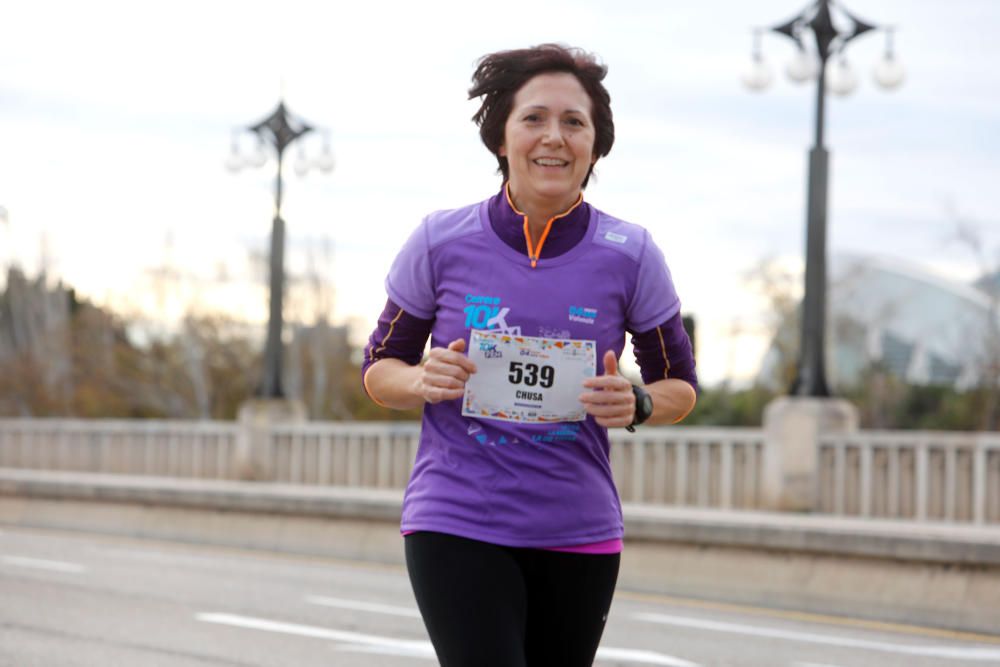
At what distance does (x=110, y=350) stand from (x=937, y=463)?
203 feet

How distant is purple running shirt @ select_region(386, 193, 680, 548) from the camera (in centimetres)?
392

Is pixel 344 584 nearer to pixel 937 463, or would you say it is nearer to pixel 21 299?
pixel 937 463

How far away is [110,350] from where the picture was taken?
252 ft

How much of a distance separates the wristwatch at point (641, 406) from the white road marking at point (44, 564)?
12371mm

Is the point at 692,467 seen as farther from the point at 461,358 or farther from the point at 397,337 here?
the point at 461,358

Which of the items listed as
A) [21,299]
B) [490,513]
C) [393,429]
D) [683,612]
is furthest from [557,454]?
[21,299]

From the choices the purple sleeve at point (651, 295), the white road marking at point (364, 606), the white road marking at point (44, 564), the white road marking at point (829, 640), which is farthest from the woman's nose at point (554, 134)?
the white road marking at point (44, 564)

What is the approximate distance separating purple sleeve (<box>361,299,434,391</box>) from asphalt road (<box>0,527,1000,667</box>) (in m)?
5.57

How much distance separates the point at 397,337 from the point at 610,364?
0.58 m

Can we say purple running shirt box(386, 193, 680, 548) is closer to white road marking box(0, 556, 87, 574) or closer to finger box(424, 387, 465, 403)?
finger box(424, 387, 465, 403)

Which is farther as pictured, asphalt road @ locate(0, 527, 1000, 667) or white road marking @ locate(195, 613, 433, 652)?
white road marking @ locate(195, 613, 433, 652)

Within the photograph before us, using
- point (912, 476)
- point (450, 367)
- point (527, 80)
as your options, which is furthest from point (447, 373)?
point (912, 476)

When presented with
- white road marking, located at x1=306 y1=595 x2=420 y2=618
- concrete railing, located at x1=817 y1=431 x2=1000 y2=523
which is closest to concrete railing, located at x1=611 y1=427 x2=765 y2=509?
concrete railing, located at x1=817 y1=431 x2=1000 y2=523

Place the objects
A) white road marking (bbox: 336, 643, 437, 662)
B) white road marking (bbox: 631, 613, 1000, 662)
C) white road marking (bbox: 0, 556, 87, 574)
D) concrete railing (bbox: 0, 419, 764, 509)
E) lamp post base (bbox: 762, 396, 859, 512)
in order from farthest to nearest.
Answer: concrete railing (bbox: 0, 419, 764, 509), lamp post base (bbox: 762, 396, 859, 512), white road marking (bbox: 0, 556, 87, 574), white road marking (bbox: 631, 613, 1000, 662), white road marking (bbox: 336, 643, 437, 662)
